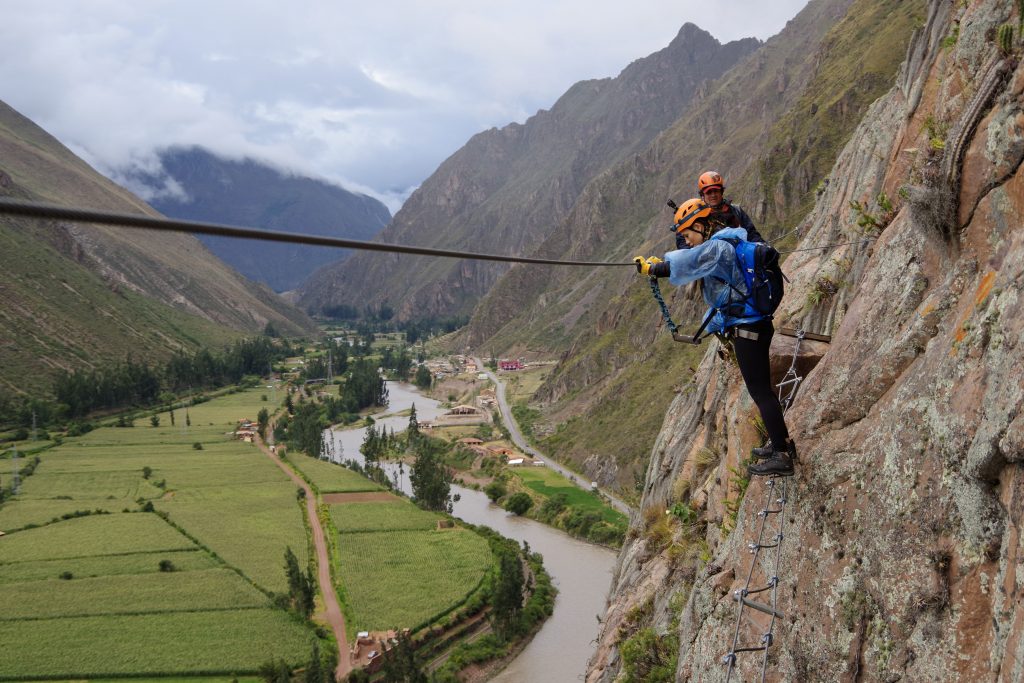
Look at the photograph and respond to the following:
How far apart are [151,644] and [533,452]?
156 ft

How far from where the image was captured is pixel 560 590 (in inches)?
Result: 1711

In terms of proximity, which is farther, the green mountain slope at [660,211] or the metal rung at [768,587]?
the green mountain slope at [660,211]

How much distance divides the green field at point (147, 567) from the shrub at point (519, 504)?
659 inches

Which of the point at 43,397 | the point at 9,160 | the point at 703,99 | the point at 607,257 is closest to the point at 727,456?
the point at 43,397

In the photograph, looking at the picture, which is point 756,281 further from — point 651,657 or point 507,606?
point 507,606

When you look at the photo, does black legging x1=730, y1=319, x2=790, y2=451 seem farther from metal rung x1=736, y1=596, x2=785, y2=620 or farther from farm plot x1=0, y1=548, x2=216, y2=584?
farm plot x1=0, y1=548, x2=216, y2=584

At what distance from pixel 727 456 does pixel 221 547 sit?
4846 centimetres

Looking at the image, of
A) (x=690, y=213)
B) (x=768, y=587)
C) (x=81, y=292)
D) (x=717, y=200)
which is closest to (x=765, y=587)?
(x=768, y=587)

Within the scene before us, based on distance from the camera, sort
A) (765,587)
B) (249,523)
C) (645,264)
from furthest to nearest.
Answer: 1. (249,523)
2. (765,587)
3. (645,264)

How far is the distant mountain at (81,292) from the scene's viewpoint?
10775cm

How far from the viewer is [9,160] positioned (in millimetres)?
176250

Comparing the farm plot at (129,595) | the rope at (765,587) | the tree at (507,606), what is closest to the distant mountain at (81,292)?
the farm plot at (129,595)

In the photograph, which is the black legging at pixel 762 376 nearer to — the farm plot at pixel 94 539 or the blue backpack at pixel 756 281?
the blue backpack at pixel 756 281

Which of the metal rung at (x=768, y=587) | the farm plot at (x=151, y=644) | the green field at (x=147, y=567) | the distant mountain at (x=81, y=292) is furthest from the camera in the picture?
the distant mountain at (x=81, y=292)
